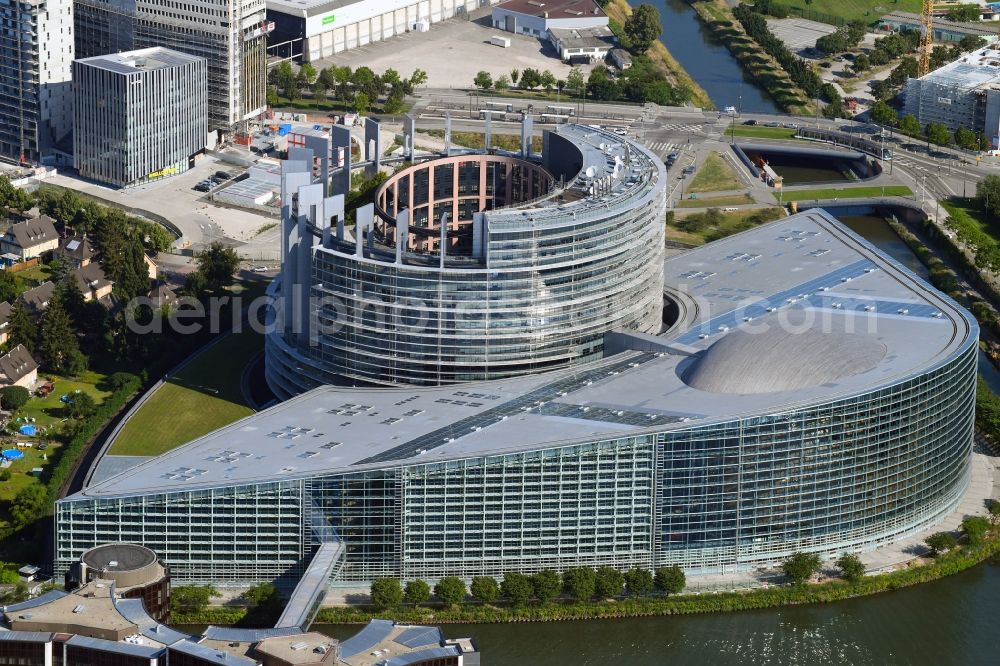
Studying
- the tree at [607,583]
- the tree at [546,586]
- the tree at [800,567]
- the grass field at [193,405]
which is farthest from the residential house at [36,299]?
the tree at [800,567]

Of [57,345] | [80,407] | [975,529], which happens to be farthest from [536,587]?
[57,345]

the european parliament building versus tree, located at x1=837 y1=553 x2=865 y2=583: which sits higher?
the european parliament building

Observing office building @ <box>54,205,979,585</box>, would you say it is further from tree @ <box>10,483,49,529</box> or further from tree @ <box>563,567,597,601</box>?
tree @ <box>10,483,49,529</box>

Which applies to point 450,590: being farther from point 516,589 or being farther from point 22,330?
point 22,330

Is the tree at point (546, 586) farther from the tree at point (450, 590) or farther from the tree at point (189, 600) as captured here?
the tree at point (189, 600)

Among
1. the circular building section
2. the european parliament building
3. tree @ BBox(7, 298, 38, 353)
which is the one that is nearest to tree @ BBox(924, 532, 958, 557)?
the european parliament building

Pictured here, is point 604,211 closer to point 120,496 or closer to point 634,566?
point 634,566
